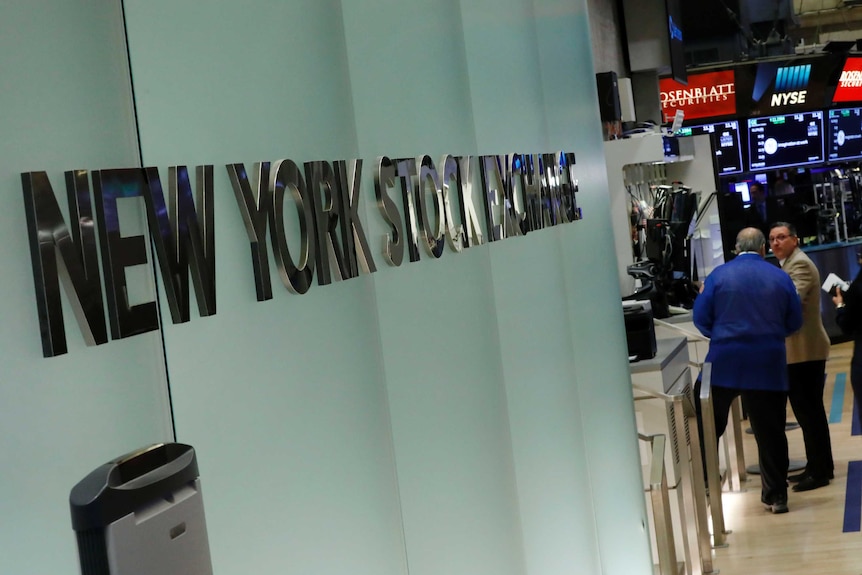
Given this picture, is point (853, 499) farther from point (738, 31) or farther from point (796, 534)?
point (738, 31)

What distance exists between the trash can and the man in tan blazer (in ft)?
20.7

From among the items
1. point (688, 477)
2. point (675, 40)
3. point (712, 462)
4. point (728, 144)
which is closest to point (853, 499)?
point (712, 462)

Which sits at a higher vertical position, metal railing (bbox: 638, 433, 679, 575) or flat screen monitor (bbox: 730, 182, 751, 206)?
flat screen monitor (bbox: 730, 182, 751, 206)

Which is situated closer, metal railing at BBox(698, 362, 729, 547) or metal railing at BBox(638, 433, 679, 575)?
metal railing at BBox(638, 433, 679, 575)

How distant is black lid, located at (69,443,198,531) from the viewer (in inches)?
31.2

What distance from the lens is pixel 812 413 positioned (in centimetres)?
664

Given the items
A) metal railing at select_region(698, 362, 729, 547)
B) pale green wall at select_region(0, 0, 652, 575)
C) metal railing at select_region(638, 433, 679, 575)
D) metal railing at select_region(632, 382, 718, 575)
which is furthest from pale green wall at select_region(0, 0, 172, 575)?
metal railing at select_region(698, 362, 729, 547)

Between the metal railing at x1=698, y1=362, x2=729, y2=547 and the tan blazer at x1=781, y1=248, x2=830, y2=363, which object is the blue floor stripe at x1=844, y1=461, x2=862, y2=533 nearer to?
the metal railing at x1=698, y1=362, x2=729, y2=547

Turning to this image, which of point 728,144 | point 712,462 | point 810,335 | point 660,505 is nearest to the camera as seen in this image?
point 660,505

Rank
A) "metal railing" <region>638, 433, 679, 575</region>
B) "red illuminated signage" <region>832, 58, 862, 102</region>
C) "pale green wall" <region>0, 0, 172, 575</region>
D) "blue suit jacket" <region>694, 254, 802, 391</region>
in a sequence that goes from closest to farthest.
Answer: "pale green wall" <region>0, 0, 172, 575</region>, "metal railing" <region>638, 433, 679, 575</region>, "blue suit jacket" <region>694, 254, 802, 391</region>, "red illuminated signage" <region>832, 58, 862, 102</region>

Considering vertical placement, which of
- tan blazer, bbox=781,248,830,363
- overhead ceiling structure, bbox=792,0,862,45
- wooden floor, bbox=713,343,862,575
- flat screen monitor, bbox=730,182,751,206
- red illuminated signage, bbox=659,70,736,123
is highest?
overhead ceiling structure, bbox=792,0,862,45

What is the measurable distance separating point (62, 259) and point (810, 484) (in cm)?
634

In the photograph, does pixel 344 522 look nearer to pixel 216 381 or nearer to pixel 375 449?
pixel 375 449

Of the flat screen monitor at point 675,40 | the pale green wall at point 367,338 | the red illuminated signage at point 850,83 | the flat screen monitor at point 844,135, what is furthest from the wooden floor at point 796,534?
the red illuminated signage at point 850,83
